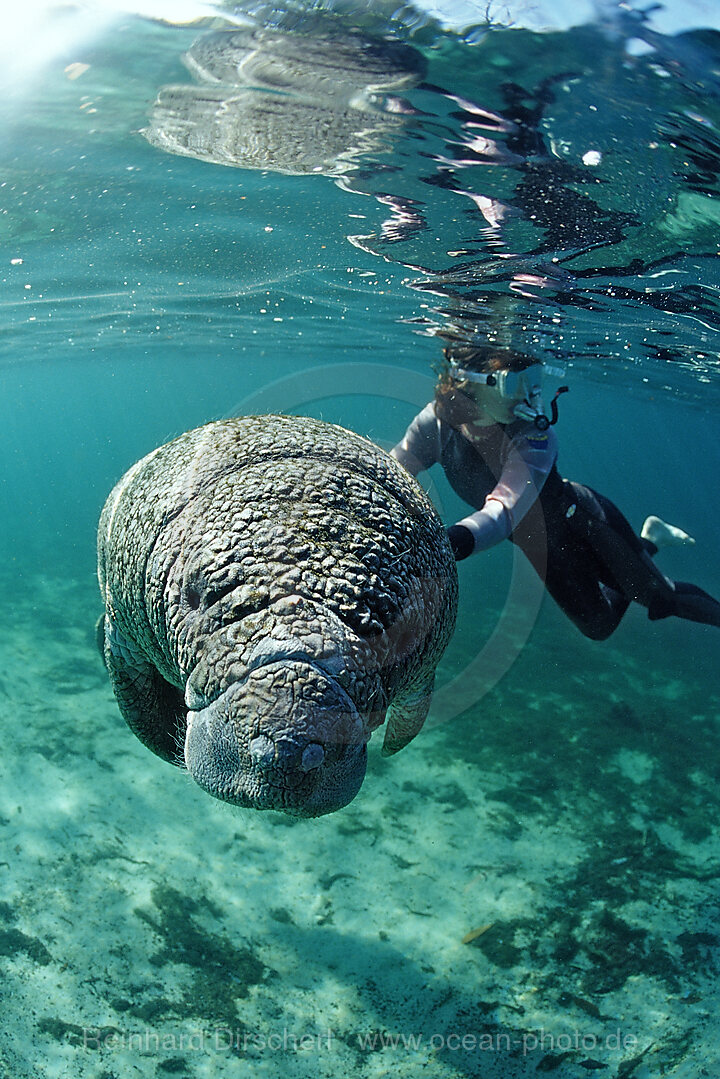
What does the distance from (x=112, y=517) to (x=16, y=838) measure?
5.18m

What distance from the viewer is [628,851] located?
702 cm

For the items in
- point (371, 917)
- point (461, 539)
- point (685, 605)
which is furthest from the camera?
point (685, 605)

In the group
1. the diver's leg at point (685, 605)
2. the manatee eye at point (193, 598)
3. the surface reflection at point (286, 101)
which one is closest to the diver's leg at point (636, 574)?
the diver's leg at point (685, 605)

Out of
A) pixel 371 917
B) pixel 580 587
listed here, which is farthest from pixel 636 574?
pixel 371 917

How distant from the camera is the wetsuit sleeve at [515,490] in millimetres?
3621

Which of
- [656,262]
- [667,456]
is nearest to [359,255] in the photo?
[656,262]

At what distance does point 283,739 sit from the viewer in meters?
1.76

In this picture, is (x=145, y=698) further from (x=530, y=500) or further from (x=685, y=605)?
(x=685, y=605)

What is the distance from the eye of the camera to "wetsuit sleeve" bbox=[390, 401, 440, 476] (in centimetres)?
543

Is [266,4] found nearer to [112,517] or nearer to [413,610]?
[112,517]

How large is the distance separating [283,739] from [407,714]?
1608 millimetres

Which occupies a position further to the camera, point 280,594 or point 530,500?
point 530,500

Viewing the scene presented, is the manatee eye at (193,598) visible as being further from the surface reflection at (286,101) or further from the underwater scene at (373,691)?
the surface reflection at (286,101)

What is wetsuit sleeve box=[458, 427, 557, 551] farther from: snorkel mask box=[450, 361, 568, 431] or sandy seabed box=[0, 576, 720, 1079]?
sandy seabed box=[0, 576, 720, 1079]
